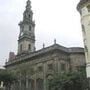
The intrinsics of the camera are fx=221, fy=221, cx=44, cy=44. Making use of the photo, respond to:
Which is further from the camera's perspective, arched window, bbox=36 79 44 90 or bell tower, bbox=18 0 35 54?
bell tower, bbox=18 0 35 54

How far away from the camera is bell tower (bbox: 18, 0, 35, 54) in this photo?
216 feet

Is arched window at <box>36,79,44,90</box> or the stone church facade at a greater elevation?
the stone church facade

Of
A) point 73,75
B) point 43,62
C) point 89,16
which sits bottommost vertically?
point 73,75

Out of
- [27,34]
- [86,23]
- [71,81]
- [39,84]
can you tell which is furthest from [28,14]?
[86,23]

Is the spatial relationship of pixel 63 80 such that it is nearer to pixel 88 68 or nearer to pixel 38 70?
pixel 88 68

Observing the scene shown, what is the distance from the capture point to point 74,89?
35.4 m

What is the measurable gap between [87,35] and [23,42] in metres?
37.1

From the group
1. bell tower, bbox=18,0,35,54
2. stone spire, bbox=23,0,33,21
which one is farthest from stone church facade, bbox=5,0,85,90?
stone spire, bbox=23,0,33,21

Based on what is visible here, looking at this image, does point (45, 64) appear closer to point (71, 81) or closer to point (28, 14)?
point (71, 81)

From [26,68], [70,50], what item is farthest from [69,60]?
[26,68]

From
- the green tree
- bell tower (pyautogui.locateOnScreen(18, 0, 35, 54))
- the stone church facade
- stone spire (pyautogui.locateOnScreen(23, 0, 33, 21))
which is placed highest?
stone spire (pyautogui.locateOnScreen(23, 0, 33, 21))

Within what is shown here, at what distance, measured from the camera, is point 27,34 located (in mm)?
67000

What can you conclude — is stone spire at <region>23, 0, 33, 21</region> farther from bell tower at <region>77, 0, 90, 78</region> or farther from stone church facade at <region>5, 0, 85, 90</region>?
bell tower at <region>77, 0, 90, 78</region>

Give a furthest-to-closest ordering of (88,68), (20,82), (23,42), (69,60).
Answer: (23,42) → (20,82) → (69,60) → (88,68)
